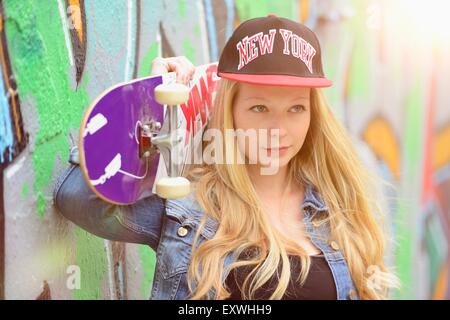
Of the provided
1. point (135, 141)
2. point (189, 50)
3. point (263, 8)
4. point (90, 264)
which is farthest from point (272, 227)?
point (263, 8)

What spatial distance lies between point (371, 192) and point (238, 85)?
1.97 feet

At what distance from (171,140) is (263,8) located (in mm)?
1934

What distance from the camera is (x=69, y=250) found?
2.07 metres

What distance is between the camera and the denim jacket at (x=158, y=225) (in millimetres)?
1809

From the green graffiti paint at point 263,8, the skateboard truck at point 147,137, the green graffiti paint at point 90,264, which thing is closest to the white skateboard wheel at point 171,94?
Answer: the skateboard truck at point 147,137

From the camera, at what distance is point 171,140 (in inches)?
68.0

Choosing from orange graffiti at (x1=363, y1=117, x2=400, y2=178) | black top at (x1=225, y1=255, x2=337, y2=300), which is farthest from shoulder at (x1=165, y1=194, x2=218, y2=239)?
orange graffiti at (x1=363, y1=117, x2=400, y2=178)

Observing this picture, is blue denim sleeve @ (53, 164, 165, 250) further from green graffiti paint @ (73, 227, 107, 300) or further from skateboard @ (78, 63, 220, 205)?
green graffiti paint @ (73, 227, 107, 300)

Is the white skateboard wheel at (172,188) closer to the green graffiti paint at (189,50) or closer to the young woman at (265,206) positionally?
the young woman at (265,206)

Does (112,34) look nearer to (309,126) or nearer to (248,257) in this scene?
(309,126)

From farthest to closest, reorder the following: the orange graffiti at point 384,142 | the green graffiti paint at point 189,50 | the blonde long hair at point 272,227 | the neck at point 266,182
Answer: the orange graffiti at point 384,142, the green graffiti paint at point 189,50, the neck at point 266,182, the blonde long hair at point 272,227

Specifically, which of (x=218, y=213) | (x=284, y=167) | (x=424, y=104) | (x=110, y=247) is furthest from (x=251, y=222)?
(x=424, y=104)

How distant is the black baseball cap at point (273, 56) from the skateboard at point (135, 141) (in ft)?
0.66

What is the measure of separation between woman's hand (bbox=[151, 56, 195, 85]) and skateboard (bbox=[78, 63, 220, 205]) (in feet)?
0.14
